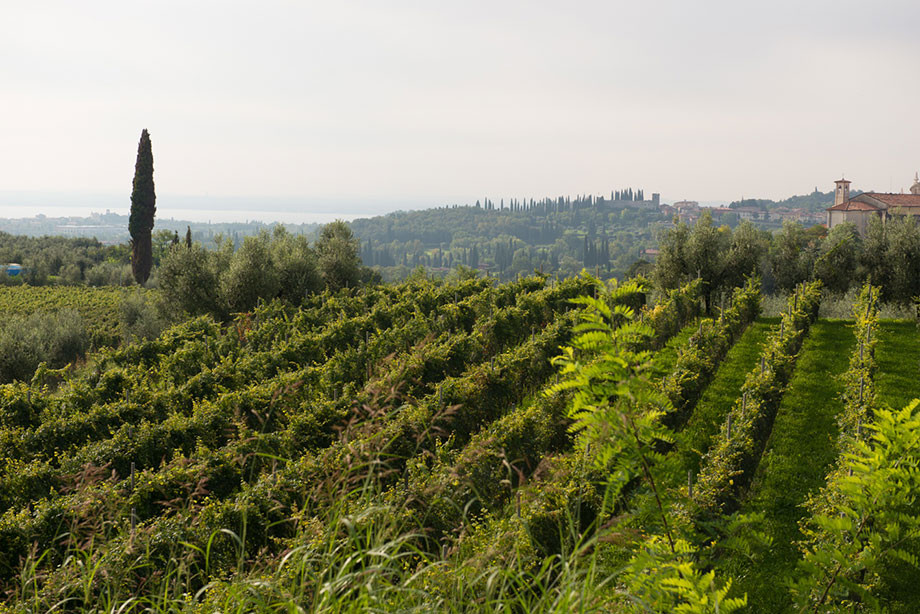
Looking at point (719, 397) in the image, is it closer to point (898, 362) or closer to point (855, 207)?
point (898, 362)

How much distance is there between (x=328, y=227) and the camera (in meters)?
36.0

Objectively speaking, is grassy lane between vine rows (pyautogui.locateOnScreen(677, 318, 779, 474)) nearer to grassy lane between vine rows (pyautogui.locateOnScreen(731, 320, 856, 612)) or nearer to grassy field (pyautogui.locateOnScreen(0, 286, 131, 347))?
grassy lane between vine rows (pyautogui.locateOnScreen(731, 320, 856, 612))

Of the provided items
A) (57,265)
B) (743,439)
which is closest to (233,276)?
(743,439)

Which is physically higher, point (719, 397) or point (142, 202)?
point (142, 202)

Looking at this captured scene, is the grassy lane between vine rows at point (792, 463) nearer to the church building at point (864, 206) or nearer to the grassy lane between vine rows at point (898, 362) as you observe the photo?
the grassy lane between vine rows at point (898, 362)

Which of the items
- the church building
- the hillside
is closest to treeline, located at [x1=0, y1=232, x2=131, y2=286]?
the hillside

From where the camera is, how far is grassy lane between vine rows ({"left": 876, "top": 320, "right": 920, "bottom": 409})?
14.8 m

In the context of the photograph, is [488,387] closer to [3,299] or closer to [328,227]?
[328,227]

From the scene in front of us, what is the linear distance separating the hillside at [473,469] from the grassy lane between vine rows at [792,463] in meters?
0.06

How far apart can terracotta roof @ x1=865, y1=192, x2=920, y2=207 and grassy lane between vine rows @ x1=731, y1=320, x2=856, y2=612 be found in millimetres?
56054

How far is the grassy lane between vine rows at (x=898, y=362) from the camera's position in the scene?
1480 centimetres

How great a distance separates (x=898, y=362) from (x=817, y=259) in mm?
12654

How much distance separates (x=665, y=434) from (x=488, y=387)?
10671mm

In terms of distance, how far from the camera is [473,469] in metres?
8.95
